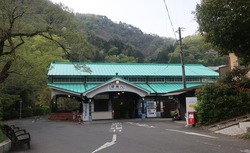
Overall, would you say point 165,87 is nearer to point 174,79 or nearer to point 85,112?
point 174,79

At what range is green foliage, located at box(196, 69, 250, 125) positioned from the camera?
736 inches

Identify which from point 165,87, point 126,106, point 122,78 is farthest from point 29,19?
point 165,87

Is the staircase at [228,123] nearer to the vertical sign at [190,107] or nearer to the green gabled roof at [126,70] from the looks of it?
the vertical sign at [190,107]

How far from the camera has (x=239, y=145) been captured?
37.1ft

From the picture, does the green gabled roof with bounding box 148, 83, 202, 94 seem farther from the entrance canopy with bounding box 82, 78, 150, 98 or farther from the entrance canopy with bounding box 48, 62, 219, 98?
the entrance canopy with bounding box 82, 78, 150, 98

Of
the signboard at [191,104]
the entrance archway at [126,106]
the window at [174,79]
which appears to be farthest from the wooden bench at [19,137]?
the window at [174,79]

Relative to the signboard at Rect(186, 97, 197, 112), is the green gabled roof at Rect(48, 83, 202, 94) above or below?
above

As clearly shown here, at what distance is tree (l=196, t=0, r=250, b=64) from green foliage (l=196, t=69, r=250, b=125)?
6.63 meters

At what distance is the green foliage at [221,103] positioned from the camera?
18.7 m

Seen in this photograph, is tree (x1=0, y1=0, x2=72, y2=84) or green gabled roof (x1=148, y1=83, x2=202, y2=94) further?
green gabled roof (x1=148, y1=83, x2=202, y2=94)

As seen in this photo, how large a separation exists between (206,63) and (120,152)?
68.8 metres

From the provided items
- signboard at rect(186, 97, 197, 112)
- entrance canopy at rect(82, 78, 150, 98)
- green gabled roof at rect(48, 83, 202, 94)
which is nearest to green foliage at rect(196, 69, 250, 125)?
signboard at rect(186, 97, 197, 112)

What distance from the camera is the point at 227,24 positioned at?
10.8 m

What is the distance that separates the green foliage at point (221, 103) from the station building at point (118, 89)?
11088 millimetres
